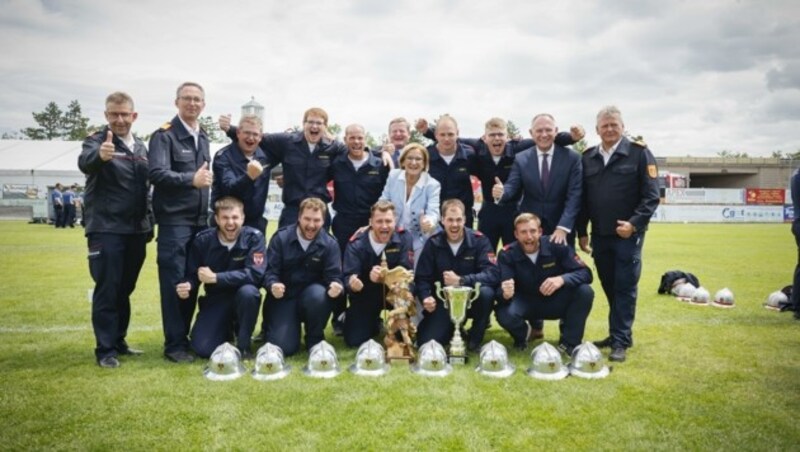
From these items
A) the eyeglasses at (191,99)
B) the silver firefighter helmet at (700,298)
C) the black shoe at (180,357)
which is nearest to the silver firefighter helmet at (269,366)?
the black shoe at (180,357)

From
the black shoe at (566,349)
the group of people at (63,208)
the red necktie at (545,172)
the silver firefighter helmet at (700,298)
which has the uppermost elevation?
the red necktie at (545,172)

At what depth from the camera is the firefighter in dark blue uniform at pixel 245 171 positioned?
5500mm

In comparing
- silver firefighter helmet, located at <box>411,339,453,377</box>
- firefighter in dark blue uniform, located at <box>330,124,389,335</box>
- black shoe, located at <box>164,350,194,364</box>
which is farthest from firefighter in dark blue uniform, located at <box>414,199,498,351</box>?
black shoe, located at <box>164,350,194,364</box>

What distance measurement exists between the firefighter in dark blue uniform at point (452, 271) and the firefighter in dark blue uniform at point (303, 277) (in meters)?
0.89

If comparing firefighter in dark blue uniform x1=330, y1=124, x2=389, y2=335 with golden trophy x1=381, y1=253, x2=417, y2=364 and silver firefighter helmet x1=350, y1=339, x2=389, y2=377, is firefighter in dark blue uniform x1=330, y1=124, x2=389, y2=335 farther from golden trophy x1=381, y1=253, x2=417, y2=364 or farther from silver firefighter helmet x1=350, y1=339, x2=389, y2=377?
silver firefighter helmet x1=350, y1=339, x2=389, y2=377

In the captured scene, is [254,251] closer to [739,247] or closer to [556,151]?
[556,151]

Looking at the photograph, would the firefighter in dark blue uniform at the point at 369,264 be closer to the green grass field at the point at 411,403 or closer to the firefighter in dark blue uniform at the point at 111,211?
the green grass field at the point at 411,403

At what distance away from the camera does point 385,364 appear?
4.76m

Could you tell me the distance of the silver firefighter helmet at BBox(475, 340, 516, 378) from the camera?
15.1ft

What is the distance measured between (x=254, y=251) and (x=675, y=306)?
6.03 m

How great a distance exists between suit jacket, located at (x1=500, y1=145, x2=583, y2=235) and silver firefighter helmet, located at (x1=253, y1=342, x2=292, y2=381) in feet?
9.28

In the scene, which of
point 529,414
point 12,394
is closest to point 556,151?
point 529,414

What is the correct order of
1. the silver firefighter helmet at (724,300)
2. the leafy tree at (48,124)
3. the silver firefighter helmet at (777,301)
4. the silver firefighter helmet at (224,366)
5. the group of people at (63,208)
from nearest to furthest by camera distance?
the silver firefighter helmet at (224,366) → the silver firefighter helmet at (777,301) → the silver firefighter helmet at (724,300) → the group of people at (63,208) → the leafy tree at (48,124)

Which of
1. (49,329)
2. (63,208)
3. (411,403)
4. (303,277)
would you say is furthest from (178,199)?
(63,208)
